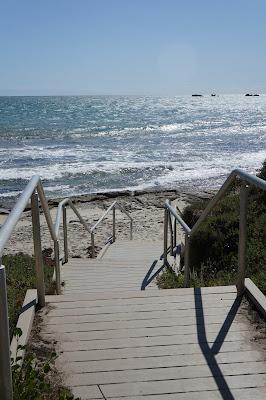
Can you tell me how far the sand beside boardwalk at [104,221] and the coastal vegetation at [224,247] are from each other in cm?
440

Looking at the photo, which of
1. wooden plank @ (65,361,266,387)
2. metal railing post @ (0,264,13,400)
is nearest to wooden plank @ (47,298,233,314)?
wooden plank @ (65,361,266,387)

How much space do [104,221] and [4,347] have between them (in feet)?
46.3

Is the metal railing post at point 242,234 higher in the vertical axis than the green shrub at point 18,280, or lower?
higher

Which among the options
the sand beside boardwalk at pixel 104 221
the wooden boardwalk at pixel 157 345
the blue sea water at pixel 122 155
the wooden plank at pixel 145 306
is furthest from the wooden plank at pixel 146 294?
the blue sea water at pixel 122 155

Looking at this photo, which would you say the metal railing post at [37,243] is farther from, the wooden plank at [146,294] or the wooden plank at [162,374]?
the wooden plank at [162,374]

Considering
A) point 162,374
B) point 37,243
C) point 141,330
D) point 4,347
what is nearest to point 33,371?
point 4,347

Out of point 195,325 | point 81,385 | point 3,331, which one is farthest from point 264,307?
point 3,331

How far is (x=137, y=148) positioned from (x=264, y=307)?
109ft

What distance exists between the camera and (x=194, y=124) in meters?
57.9

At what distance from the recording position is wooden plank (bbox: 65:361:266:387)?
2.90m

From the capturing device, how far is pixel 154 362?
3.08 meters

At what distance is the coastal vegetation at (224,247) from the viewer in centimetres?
578

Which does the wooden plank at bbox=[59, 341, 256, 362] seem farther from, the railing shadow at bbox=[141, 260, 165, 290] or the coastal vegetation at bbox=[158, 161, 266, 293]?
the railing shadow at bbox=[141, 260, 165, 290]

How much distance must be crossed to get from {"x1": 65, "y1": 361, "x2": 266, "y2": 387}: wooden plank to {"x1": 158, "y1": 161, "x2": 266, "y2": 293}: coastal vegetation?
2.10 meters
